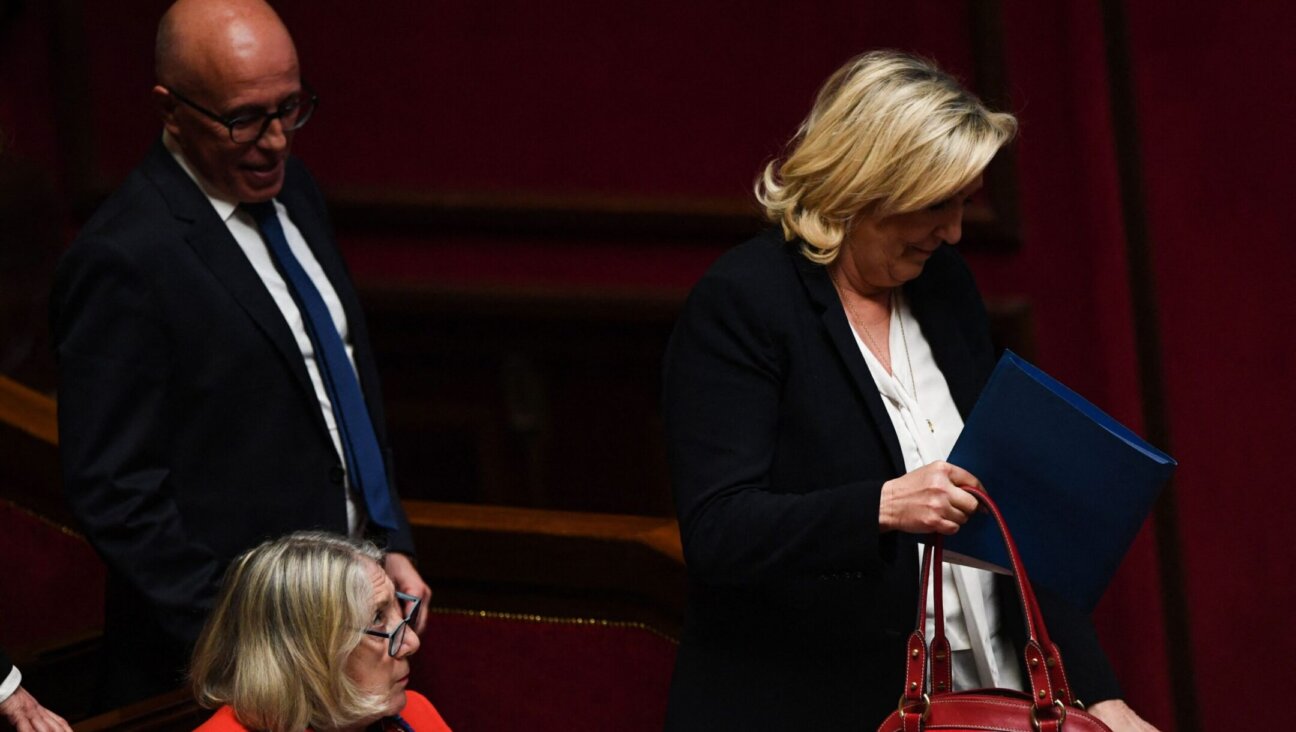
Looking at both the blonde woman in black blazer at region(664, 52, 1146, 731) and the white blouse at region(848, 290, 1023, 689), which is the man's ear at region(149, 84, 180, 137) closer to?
the blonde woman in black blazer at region(664, 52, 1146, 731)

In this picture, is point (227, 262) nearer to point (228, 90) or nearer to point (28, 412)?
point (228, 90)

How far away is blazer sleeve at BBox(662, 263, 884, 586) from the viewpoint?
1747 millimetres

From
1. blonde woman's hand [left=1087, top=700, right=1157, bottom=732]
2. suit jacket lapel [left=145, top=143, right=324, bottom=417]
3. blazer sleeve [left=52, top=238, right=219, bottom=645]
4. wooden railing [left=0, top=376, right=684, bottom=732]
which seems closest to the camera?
blonde woman's hand [left=1087, top=700, right=1157, bottom=732]

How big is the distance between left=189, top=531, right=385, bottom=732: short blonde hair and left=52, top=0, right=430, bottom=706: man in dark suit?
0.12 metres

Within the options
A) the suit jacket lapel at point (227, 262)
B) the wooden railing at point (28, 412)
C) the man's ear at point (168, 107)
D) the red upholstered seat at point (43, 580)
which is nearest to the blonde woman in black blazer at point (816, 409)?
the suit jacket lapel at point (227, 262)

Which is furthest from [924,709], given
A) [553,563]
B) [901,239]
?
[553,563]

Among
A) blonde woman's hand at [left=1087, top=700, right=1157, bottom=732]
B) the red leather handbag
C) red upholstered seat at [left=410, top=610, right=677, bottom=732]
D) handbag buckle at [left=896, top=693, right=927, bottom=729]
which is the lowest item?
red upholstered seat at [left=410, top=610, right=677, bottom=732]

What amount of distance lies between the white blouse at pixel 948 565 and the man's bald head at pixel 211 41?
956 mm

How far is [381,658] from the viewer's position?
6.70 feet

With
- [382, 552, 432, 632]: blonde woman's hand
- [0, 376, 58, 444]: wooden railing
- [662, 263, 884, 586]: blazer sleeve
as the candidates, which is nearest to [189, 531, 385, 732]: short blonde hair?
[382, 552, 432, 632]: blonde woman's hand

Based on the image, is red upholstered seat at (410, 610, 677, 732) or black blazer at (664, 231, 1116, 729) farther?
red upholstered seat at (410, 610, 677, 732)

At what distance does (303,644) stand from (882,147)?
89 cm

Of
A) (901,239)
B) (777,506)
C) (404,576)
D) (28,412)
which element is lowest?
(28,412)

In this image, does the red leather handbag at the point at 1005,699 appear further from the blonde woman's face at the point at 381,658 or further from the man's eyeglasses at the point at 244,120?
the man's eyeglasses at the point at 244,120
